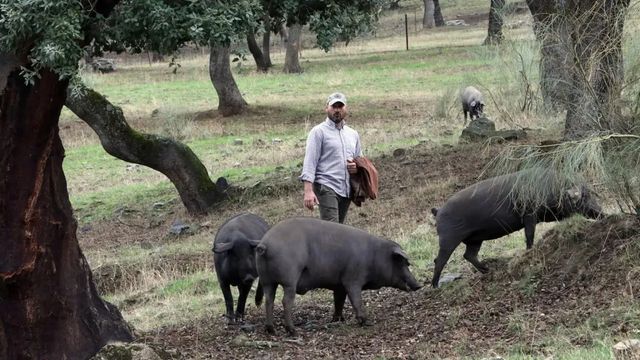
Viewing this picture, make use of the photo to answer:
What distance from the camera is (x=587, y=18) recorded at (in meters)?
9.48

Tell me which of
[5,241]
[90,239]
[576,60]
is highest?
[576,60]

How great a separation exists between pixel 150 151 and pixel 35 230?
9214 mm

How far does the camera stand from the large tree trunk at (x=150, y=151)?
58.0 ft

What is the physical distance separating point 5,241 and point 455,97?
1736 cm

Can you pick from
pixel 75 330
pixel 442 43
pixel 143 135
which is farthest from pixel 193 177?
pixel 442 43

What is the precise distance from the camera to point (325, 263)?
9.70 meters

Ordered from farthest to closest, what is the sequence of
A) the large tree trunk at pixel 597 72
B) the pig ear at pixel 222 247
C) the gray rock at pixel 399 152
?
the gray rock at pixel 399 152
the pig ear at pixel 222 247
the large tree trunk at pixel 597 72

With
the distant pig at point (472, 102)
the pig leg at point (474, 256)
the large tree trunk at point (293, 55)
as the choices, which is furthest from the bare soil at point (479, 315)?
the large tree trunk at point (293, 55)

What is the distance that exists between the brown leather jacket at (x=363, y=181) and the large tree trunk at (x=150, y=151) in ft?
24.4

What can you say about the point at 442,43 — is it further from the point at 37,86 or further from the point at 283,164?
the point at 37,86

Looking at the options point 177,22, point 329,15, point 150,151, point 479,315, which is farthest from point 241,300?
point 150,151

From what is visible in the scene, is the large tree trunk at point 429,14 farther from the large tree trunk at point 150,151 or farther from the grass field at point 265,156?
the large tree trunk at point 150,151

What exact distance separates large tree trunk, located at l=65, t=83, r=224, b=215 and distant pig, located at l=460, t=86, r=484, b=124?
648 centimetres

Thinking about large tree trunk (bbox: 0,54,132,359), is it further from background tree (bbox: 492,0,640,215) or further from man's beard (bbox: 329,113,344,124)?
background tree (bbox: 492,0,640,215)
